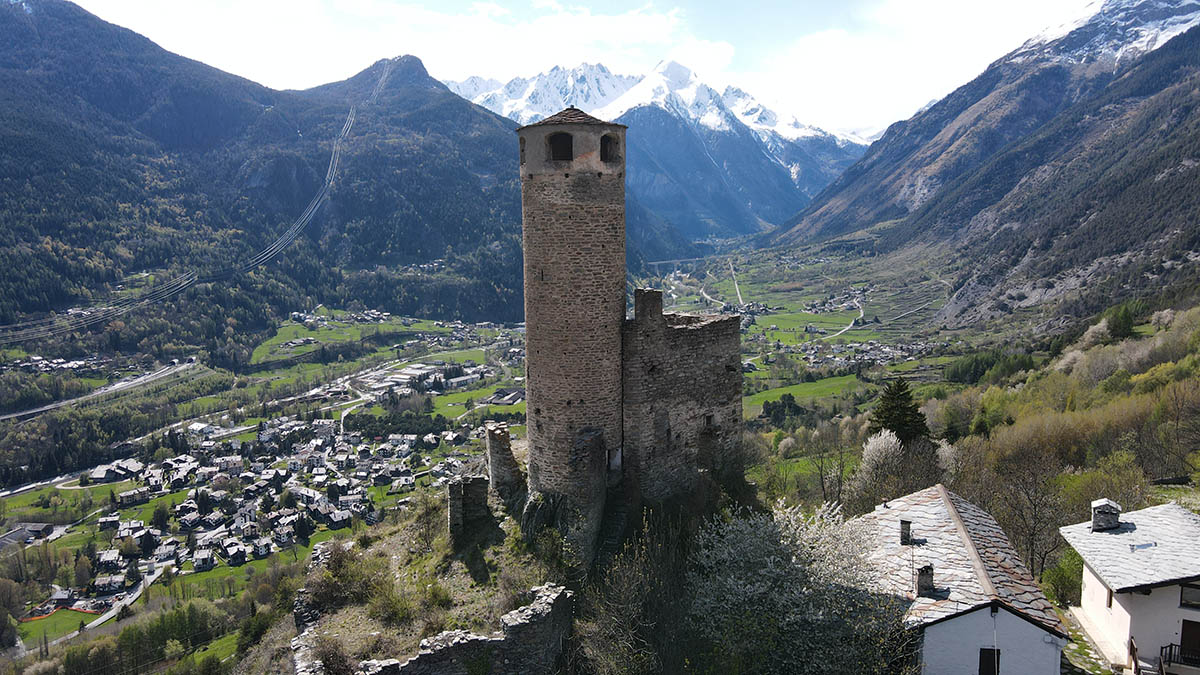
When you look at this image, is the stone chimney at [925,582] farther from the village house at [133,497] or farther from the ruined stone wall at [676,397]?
the village house at [133,497]

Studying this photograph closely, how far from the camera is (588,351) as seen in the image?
2316cm

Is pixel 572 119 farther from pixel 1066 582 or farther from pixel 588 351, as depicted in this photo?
pixel 1066 582

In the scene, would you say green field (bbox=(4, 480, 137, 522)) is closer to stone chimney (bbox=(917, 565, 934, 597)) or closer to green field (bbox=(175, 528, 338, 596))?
green field (bbox=(175, 528, 338, 596))

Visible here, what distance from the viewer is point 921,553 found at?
79.4ft

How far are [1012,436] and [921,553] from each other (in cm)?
3691

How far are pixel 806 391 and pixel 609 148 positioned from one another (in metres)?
107

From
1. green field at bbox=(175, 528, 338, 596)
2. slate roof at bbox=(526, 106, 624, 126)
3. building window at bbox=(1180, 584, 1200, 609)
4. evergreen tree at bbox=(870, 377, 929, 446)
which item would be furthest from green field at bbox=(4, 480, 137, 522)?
building window at bbox=(1180, 584, 1200, 609)

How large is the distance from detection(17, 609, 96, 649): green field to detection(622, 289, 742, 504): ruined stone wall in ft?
225

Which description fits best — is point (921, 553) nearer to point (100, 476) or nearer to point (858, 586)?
point (858, 586)

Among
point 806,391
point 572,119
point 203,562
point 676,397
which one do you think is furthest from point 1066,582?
point 806,391

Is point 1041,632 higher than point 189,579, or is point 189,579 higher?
point 1041,632

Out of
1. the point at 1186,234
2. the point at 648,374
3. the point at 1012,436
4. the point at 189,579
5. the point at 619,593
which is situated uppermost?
the point at 1186,234

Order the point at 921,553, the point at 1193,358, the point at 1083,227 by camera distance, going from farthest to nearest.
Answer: the point at 1083,227, the point at 1193,358, the point at 921,553

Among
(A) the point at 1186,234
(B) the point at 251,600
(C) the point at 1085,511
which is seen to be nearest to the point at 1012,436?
(C) the point at 1085,511
